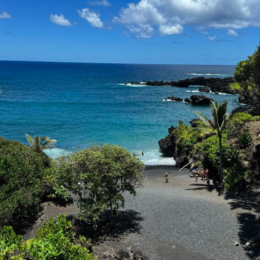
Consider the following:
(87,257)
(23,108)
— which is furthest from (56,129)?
(87,257)

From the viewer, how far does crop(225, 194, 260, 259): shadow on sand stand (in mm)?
16144

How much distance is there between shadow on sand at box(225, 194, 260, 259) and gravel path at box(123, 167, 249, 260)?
353 millimetres

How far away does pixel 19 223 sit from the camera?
18578 mm

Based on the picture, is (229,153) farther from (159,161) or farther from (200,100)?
(200,100)

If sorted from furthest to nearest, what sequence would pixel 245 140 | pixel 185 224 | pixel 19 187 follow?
1. pixel 245 140
2. pixel 185 224
3. pixel 19 187

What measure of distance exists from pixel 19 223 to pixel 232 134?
24.4m

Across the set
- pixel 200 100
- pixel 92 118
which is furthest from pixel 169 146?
pixel 200 100

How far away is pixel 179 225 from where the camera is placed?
19.0 meters

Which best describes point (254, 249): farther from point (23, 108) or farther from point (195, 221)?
point (23, 108)

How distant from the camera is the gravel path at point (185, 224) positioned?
16.3 meters

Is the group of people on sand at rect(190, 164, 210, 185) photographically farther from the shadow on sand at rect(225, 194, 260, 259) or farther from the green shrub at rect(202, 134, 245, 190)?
the shadow on sand at rect(225, 194, 260, 259)

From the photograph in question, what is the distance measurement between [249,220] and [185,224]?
4.19 m

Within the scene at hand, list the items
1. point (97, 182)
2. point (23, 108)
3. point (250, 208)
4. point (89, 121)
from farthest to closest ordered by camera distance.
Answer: point (23, 108)
point (89, 121)
point (250, 208)
point (97, 182)

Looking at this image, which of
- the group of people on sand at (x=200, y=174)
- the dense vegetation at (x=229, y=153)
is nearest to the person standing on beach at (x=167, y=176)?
the group of people on sand at (x=200, y=174)
